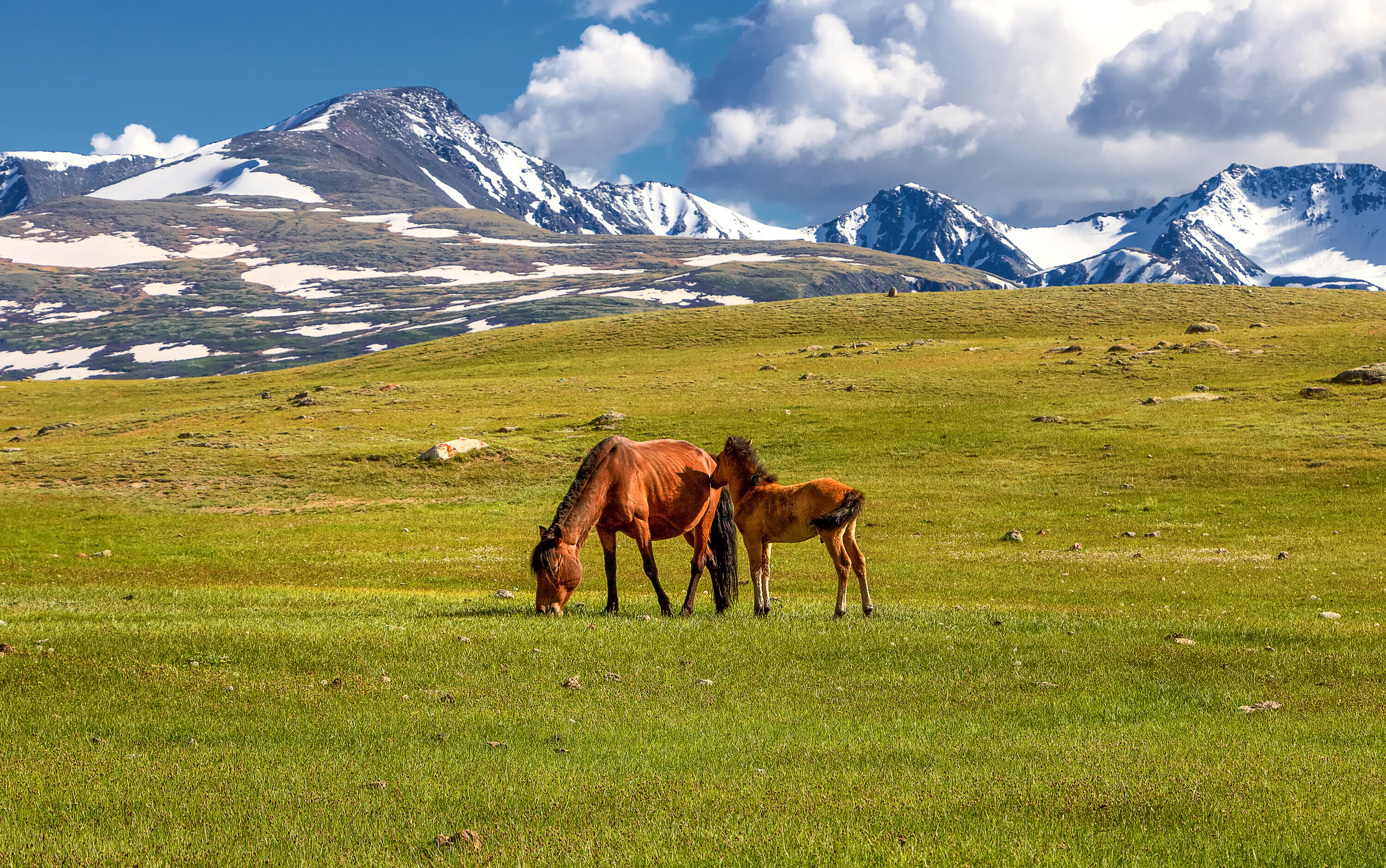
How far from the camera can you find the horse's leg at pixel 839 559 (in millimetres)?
18156

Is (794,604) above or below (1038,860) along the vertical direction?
below

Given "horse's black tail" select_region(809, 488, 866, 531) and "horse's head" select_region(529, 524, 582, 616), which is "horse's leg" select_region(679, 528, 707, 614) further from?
"horse's black tail" select_region(809, 488, 866, 531)

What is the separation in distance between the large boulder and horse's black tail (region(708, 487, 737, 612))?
2704 inches

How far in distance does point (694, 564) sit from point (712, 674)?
22.4 ft

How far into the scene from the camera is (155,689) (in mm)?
11961

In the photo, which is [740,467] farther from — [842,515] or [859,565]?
[859,565]

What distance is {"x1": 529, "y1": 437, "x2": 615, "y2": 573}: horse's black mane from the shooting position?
18375 mm

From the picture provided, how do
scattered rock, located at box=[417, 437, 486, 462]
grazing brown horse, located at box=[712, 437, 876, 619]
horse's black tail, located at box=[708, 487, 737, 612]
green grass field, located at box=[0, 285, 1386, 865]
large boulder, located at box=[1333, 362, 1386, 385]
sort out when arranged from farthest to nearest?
large boulder, located at box=[1333, 362, 1386, 385] < scattered rock, located at box=[417, 437, 486, 462] < horse's black tail, located at box=[708, 487, 737, 612] < grazing brown horse, located at box=[712, 437, 876, 619] < green grass field, located at box=[0, 285, 1386, 865]

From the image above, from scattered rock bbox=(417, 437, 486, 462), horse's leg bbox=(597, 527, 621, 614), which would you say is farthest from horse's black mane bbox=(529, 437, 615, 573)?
scattered rock bbox=(417, 437, 486, 462)

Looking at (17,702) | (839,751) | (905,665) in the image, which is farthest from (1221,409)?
(17,702)

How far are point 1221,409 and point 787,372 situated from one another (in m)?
37.7

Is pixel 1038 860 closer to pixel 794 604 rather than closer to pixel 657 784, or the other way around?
pixel 657 784

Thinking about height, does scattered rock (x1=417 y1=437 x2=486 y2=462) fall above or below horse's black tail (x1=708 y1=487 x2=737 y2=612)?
below

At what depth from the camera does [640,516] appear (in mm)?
18953
